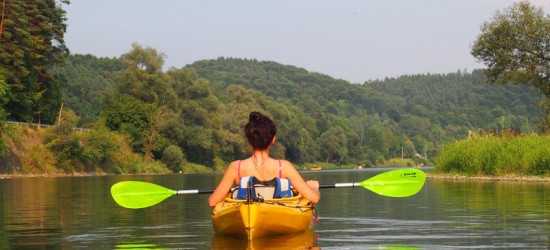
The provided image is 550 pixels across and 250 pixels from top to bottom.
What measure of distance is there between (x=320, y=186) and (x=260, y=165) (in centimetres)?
309

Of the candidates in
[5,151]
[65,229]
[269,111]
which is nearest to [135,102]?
[5,151]

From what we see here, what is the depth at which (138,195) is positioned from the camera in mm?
14922

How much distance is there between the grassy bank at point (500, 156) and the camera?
3722cm

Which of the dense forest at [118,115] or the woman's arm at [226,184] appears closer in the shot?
the woman's arm at [226,184]

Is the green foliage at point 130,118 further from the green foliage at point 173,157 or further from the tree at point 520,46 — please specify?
the tree at point 520,46

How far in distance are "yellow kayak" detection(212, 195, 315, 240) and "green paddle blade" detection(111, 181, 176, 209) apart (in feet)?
6.01

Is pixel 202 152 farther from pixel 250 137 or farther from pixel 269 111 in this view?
pixel 250 137

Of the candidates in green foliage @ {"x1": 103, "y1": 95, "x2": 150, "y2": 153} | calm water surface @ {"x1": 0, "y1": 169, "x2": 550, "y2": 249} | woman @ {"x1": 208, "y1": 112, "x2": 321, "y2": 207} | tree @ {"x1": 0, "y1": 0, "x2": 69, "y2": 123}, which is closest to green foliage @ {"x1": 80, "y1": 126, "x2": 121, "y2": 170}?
tree @ {"x1": 0, "y1": 0, "x2": 69, "y2": 123}

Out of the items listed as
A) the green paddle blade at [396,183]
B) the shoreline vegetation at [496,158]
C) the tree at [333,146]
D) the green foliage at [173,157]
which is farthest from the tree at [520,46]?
the tree at [333,146]

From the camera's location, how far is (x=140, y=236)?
46.7ft

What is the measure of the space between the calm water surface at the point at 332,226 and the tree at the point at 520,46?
2976cm

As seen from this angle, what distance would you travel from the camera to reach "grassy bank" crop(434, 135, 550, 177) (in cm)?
3722

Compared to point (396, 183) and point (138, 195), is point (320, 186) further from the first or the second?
point (138, 195)

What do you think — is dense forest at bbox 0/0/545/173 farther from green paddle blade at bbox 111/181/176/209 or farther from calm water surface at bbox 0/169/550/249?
green paddle blade at bbox 111/181/176/209
